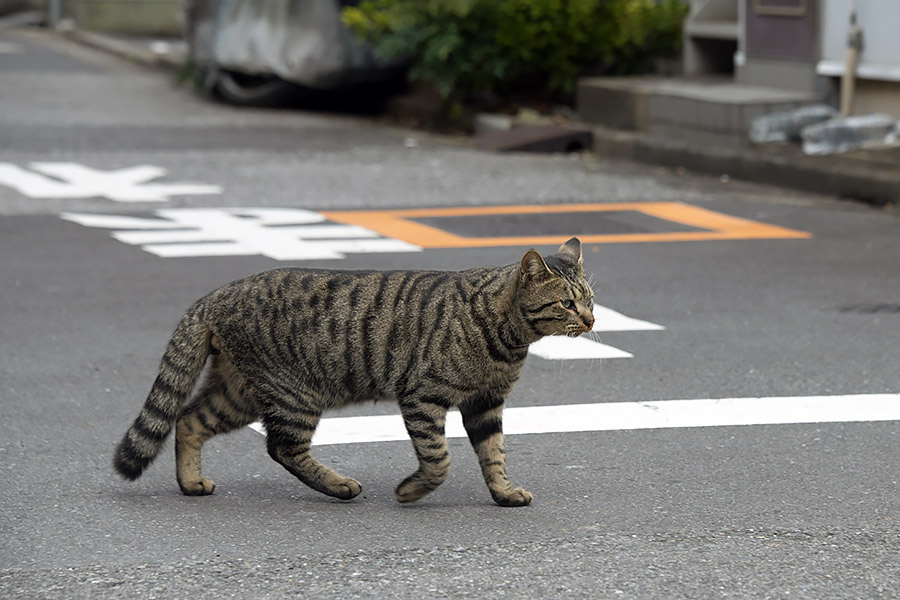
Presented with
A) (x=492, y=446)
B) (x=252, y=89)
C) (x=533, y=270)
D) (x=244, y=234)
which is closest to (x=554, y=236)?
(x=244, y=234)

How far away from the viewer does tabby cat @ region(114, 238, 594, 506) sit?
4789 millimetres

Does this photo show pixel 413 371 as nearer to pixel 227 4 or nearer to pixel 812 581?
pixel 812 581

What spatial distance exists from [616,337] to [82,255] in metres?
3.88

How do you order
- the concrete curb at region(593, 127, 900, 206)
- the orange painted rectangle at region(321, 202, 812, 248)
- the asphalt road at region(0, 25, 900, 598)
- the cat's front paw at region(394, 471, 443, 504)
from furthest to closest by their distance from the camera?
1. the concrete curb at region(593, 127, 900, 206)
2. the orange painted rectangle at region(321, 202, 812, 248)
3. the cat's front paw at region(394, 471, 443, 504)
4. the asphalt road at region(0, 25, 900, 598)

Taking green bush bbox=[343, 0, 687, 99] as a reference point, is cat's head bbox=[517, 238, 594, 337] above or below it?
below

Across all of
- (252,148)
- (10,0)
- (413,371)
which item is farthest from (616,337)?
(10,0)

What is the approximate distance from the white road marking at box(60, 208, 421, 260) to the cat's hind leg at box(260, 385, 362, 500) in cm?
462

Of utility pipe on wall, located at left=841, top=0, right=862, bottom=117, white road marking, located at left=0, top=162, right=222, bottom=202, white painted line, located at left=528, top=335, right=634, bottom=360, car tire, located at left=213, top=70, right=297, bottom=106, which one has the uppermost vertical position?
utility pipe on wall, located at left=841, top=0, right=862, bottom=117

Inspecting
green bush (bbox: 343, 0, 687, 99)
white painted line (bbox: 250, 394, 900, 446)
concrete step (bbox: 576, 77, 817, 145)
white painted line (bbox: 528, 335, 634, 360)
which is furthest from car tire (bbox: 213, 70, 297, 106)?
white painted line (bbox: 250, 394, 900, 446)

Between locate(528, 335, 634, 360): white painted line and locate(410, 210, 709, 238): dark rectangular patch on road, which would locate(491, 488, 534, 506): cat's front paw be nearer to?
locate(528, 335, 634, 360): white painted line

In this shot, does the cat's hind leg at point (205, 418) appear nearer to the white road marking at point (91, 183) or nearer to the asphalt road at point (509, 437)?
the asphalt road at point (509, 437)

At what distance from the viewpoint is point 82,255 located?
955 centimetres

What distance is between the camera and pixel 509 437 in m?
5.74

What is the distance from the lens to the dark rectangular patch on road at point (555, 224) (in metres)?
10.7
